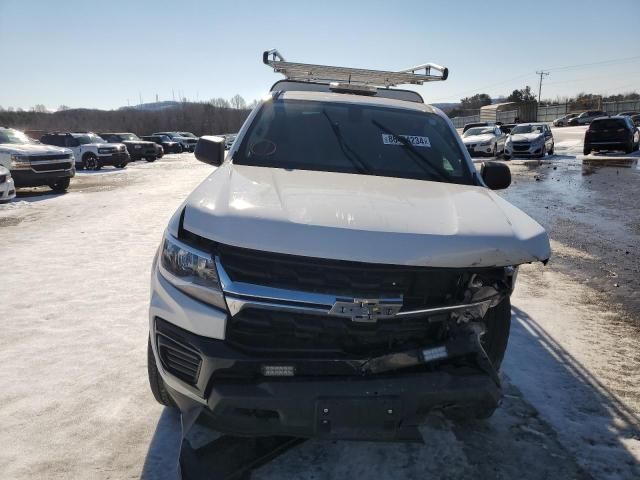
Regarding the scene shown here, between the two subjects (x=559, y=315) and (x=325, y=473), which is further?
(x=559, y=315)

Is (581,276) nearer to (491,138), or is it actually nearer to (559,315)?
(559,315)

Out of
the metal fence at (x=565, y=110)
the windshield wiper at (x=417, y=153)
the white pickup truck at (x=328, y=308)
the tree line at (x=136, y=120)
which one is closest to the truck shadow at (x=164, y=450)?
the white pickup truck at (x=328, y=308)

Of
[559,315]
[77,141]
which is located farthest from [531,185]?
[77,141]

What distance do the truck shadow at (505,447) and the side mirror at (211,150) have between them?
1.89 metres

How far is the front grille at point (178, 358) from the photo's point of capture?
6.64ft

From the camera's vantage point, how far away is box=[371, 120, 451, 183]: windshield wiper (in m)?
3.34

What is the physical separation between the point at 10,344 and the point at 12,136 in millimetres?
11761

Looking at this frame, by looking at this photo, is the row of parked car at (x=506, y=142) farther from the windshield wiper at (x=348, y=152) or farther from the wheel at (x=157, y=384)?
the wheel at (x=157, y=384)

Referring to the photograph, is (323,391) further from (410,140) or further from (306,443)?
(410,140)

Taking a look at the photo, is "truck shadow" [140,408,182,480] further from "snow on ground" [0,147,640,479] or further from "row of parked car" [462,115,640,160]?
"row of parked car" [462,115,640,160]

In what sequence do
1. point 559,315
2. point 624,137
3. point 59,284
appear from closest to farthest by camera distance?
1. point 559,315
2. point 59,284
3. point 624,137

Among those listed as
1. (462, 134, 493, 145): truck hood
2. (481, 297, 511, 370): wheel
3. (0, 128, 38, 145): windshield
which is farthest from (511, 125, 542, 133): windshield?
(481, 297, 511, 370): wheel

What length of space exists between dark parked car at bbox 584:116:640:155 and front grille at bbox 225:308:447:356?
77.4 feet

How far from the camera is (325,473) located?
233 centimetres
